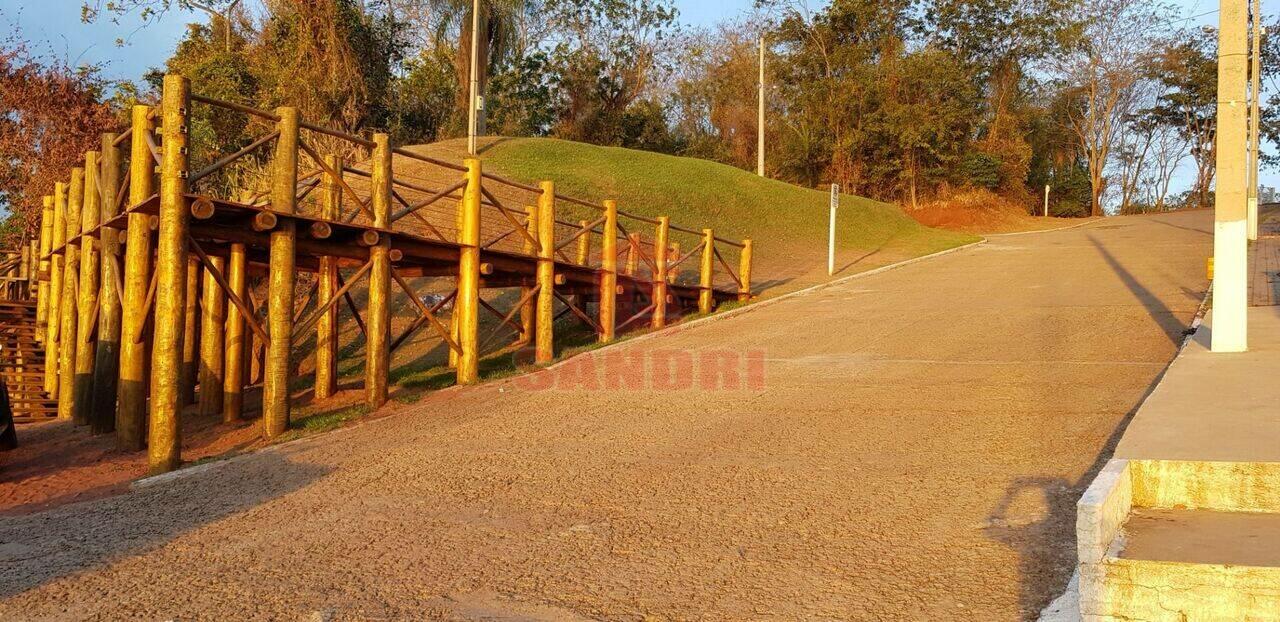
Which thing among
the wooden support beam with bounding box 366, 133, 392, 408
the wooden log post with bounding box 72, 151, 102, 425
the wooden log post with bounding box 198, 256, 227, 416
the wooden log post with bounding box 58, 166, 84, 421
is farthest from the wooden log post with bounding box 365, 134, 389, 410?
the wooden log post with bounding box 58, 166, 84, 421

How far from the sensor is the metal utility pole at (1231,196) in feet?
32.7

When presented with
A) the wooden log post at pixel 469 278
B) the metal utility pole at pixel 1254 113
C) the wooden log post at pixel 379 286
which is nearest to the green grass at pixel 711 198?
the metal utility pole at pixel 1254 113

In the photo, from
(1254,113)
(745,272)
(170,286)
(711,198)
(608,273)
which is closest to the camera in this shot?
(170,286)

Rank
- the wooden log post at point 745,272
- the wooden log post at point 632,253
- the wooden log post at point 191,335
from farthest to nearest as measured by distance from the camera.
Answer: the wooden log post at point 745,272, the wooden log post at point 632,253, the wooden log post at point 191,335

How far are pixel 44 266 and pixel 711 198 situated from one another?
20028 millimetres

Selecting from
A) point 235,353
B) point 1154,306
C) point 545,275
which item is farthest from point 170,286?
point 1154,306

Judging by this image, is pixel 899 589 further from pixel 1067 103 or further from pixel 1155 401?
pixel 1067 103

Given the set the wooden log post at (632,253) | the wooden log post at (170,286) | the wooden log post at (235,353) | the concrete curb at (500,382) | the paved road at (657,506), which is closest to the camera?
the paved road at (657,506)

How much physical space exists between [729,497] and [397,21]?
35504mm

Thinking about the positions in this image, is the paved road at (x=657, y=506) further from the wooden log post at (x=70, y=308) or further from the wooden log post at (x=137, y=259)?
the wooden log post at (x=70, y=308)

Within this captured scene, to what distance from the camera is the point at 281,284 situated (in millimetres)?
10000

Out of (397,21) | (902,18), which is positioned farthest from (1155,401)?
(902,18)

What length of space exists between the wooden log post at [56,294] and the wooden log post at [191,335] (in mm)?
2502

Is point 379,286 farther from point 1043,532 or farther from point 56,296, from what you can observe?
point 1043,532
